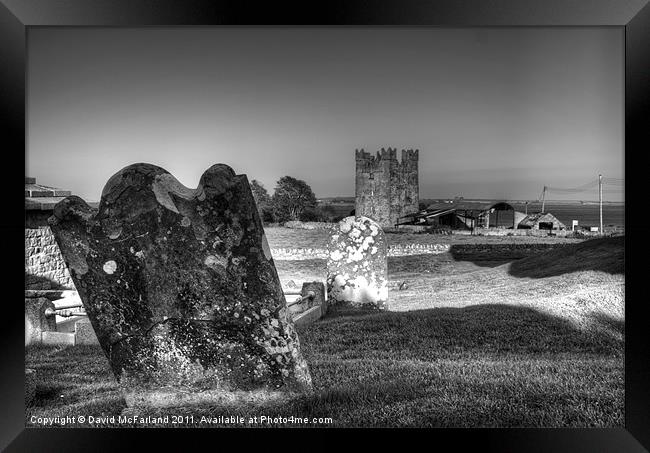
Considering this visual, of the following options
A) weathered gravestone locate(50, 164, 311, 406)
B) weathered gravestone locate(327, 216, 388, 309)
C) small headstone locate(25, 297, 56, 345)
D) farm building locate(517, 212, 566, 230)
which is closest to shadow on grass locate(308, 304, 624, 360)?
weathered gravestone locate(327, 216, 388, 309)

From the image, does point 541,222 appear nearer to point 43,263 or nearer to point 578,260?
point 578,260

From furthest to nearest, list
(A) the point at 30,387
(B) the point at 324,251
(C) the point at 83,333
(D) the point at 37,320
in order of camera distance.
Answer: (B) the point at 324,251 → (D) the point at 37,320 → (C) the point at 83,333 → (A) the point at 30,387

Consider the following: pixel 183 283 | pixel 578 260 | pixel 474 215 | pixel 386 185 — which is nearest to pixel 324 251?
pixel 578 260

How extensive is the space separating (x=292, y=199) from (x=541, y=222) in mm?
8708

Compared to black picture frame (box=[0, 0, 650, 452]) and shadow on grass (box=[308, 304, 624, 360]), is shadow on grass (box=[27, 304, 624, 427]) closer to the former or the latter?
shadow on grass (box=[308, 304, 624, 360])

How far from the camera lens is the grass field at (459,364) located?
4.05 metres

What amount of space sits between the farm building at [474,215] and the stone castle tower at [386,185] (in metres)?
3.77
